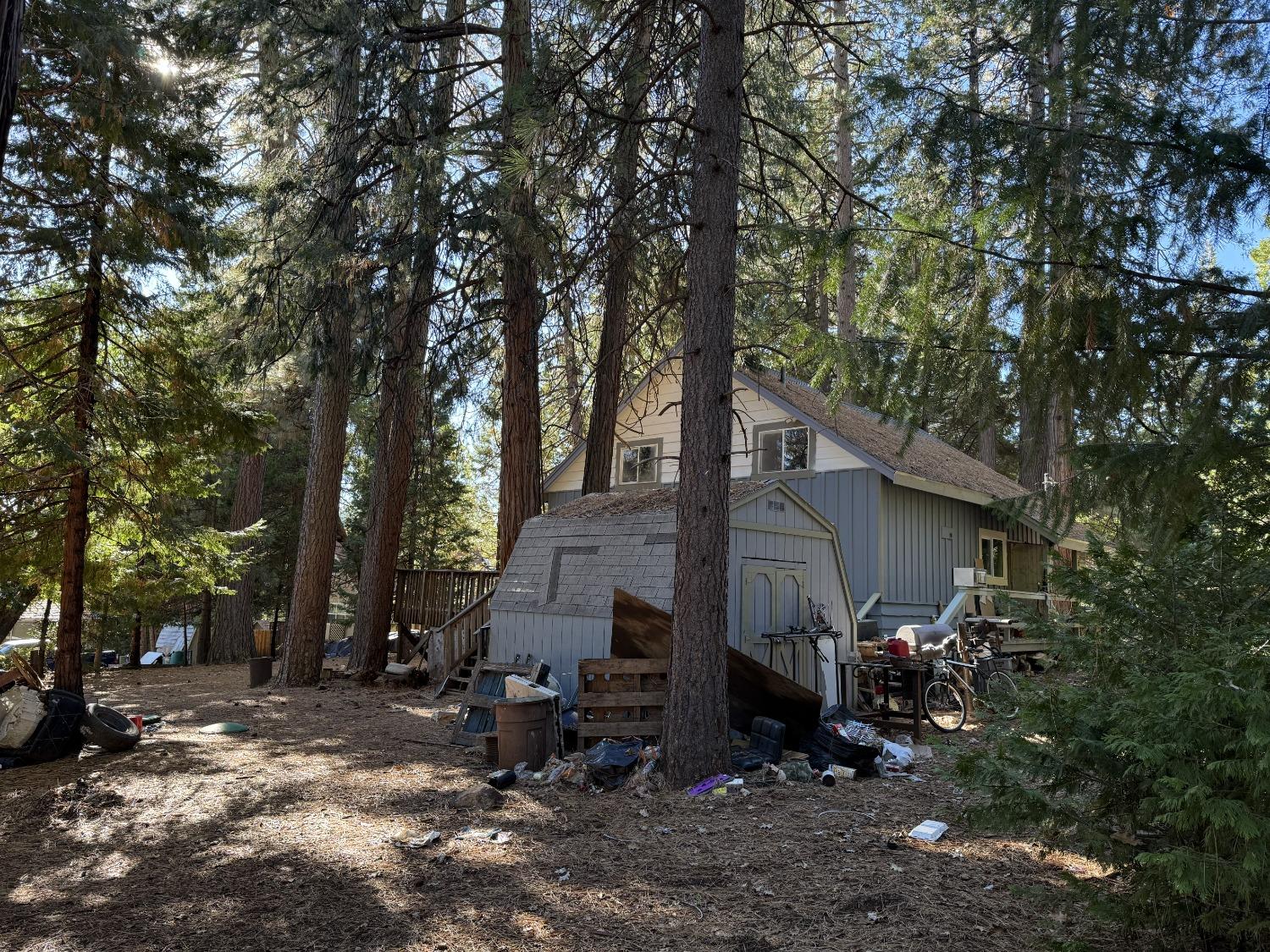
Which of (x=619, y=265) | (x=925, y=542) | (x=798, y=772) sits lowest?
(x=798, y=772)

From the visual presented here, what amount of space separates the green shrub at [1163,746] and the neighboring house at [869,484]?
30.3ft

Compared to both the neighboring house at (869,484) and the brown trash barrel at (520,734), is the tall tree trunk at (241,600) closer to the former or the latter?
the neighboring house at (869,484)

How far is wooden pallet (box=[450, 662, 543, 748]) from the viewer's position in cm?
920

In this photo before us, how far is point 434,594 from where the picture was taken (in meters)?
16.7

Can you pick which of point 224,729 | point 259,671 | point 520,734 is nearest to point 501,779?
point 520,734

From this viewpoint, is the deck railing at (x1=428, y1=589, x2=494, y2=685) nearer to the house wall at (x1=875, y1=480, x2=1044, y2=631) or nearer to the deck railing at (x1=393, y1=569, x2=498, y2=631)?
the deck railing at (x1=393, y1=569, x2=498, y2=631)

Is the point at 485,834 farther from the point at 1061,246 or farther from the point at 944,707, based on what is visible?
the point at 944,707

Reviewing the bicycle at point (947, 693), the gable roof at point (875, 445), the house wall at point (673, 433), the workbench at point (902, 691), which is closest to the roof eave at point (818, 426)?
the gable roof at point (875, 445)

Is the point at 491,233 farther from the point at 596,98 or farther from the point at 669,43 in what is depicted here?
the point at 669,43

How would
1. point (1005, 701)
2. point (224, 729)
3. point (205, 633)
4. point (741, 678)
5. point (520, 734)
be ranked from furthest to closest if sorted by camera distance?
1. point (205, 633)
2. point (224, 729)
3. point (741, 678)
4. point (520, 734)
5. point (1005, 701)

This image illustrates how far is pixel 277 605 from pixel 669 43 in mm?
20822

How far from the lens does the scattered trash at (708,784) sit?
22.6 feet

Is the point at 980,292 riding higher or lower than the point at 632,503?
higher

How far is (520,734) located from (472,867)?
8.56ft
